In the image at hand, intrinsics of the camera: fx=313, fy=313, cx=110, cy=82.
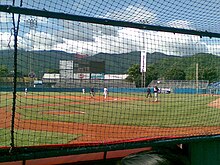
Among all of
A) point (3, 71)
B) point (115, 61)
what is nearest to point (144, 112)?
point (115, 61)

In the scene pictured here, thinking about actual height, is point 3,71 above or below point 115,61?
below

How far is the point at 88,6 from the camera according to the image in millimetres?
3654

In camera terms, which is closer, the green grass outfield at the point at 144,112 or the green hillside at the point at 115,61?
the green hillside at the point at 115,61

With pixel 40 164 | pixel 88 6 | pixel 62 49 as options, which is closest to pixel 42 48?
pixel 62 49

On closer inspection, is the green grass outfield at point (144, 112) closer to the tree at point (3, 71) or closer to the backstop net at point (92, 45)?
the backstop net at point (92, 45)

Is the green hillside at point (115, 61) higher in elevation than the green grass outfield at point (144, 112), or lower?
higher

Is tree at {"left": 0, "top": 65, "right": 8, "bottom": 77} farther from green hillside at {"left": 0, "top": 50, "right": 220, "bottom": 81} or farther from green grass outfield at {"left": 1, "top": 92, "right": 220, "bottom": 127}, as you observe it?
green grass outfield at {"left": 1, "top": 92, "right": 220, "bottom": 127}

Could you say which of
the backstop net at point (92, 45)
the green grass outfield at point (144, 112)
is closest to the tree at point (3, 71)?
the backstop net at point (92, 45)

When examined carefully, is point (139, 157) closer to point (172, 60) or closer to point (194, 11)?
point (172, 60)

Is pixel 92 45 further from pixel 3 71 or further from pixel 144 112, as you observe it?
pixel 144 112

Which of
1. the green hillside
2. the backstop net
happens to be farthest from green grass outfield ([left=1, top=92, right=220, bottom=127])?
the backstop net

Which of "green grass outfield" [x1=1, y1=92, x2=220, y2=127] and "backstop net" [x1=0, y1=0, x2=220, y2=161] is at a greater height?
"backstop net" [x1=0, y1=0, x2=220, y2=161]

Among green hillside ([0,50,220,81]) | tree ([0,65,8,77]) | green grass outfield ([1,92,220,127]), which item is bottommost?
green grass outfield ([1,92,220,127])

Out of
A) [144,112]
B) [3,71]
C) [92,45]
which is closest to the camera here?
[3,71]
